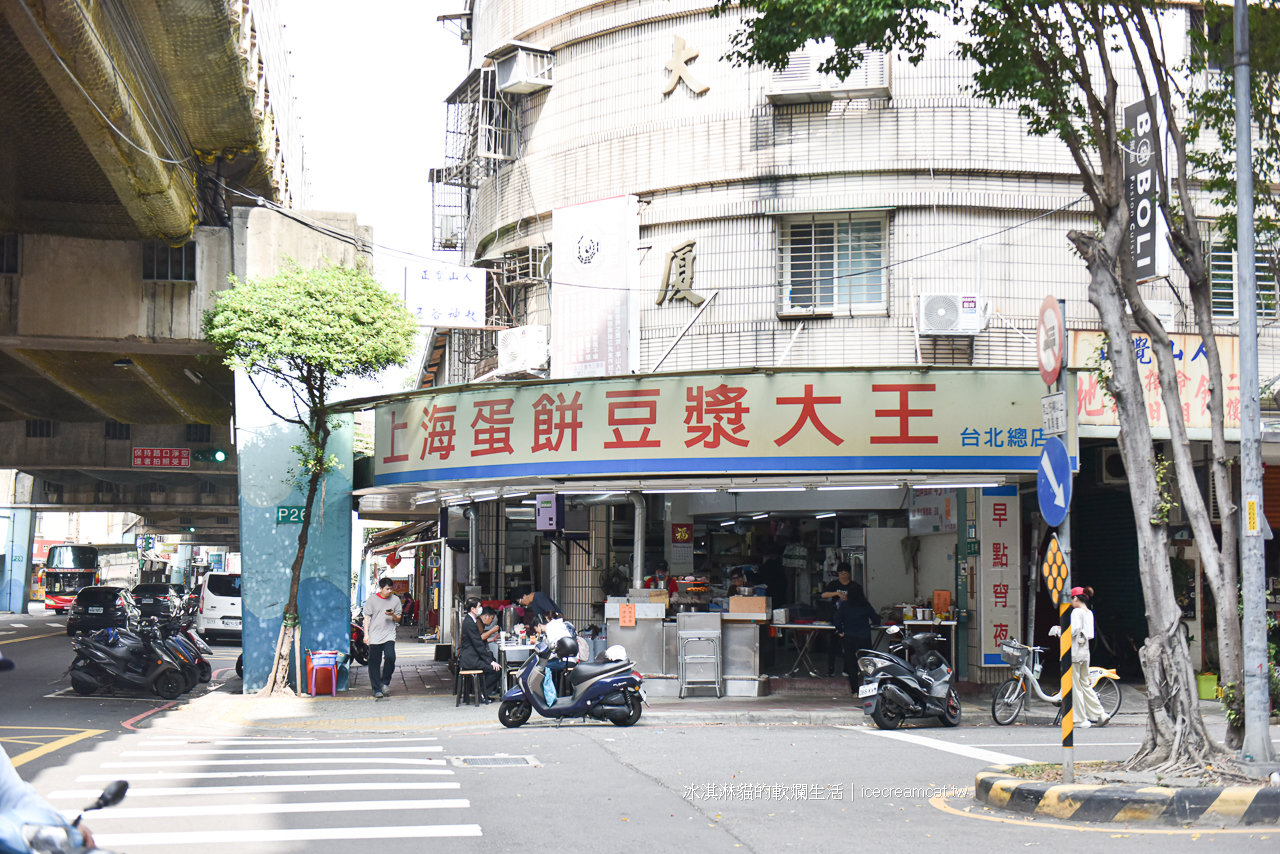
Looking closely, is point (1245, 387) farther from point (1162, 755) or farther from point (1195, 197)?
point (1195, 197)

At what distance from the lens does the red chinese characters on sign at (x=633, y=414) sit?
15.2 meters

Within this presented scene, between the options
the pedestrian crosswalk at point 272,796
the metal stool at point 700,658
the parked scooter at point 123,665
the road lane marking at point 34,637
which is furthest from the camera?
the road lane marking at point 34,637

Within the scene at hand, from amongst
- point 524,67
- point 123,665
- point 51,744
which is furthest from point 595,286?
point 51,744

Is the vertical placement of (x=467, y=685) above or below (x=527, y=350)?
below

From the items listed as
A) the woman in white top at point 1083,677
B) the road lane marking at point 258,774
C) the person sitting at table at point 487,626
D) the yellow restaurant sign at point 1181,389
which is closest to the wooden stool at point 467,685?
the person sitting at table at point 487,626

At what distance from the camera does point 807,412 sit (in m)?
14.7

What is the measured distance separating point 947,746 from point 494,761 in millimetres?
4674

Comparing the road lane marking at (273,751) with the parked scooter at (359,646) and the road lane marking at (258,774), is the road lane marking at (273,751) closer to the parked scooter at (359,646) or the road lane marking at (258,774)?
the road lane marking at (258,774)

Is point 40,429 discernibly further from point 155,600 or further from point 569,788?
point 569,788

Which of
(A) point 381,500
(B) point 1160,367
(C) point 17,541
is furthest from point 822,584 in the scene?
(C) point 17,541

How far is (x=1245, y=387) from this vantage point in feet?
31.0

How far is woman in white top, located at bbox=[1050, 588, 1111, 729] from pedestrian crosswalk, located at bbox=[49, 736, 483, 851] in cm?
767

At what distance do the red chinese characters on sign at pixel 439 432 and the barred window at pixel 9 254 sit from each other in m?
Answer: 6.39

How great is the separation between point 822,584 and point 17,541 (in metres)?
44.1
